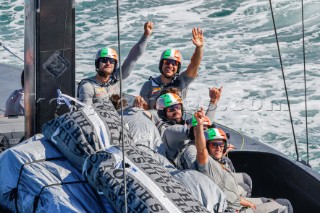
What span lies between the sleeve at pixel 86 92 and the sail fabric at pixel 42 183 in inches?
60.0

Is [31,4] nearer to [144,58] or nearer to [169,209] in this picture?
[169,209]

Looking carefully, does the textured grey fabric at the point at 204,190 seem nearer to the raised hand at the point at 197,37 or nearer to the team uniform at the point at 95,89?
the team uniform at the point at 95,89

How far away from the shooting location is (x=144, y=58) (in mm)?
15414

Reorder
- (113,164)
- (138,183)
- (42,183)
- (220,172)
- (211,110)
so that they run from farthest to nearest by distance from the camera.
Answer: (211,110) < (220,172) < (42,183) < (113,164) < (138,183)

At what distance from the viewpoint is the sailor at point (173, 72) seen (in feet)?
25.4

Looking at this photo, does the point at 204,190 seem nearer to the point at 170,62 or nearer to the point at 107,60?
the point at 107,60

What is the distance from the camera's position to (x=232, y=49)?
16.1 m

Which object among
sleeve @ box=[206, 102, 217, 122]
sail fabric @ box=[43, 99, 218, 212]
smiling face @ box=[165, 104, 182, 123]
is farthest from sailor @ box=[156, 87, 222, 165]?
sail fabric @ box=[43, 99, 218, 212]

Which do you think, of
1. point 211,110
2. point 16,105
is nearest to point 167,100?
point 211,110

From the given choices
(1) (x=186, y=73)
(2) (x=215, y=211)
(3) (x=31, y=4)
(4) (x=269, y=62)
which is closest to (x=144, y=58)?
(4) (x=269, y=62)

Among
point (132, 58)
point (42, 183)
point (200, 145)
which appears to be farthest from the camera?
point (132, 58)

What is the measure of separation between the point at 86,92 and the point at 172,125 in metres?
0.94

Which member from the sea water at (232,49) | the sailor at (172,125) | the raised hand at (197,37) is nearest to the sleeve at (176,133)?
the sailor at (172,125)

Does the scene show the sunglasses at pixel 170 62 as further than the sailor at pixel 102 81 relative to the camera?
Yes
